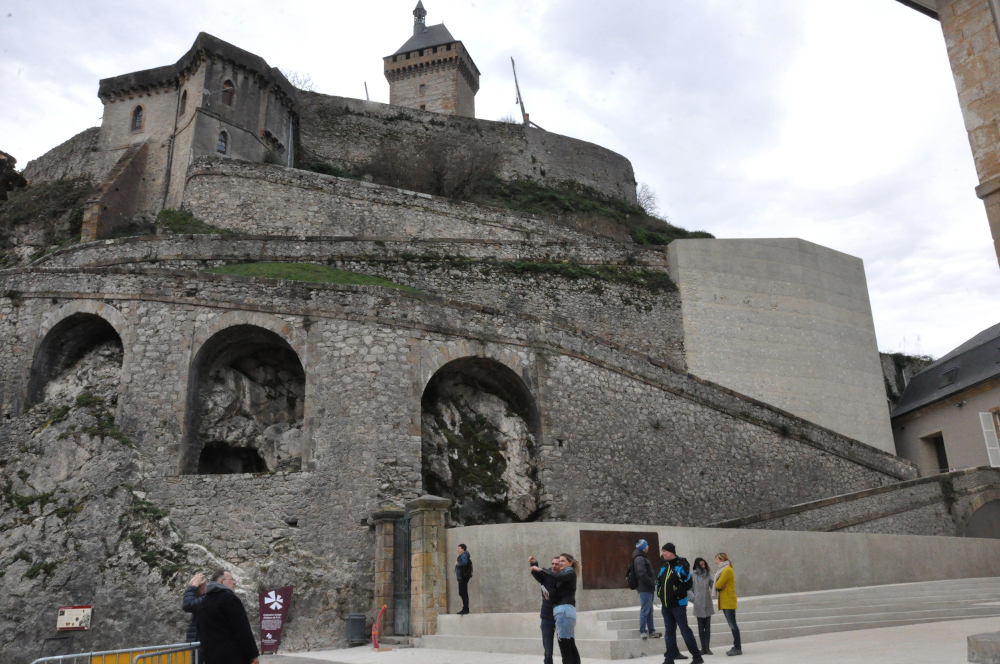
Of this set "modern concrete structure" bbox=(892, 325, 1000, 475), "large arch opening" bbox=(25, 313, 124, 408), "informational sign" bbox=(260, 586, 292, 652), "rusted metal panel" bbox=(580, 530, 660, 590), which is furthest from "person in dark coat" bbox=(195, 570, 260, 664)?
"modern concrete structure" bbox=(892, 325, 1000, 475)

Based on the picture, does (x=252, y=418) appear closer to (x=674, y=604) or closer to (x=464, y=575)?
(x=464, y=575)

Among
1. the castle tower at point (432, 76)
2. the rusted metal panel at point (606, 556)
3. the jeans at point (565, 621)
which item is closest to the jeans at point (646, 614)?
the jeans at point (565, 621)

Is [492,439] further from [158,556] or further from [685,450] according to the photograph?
[158,556]

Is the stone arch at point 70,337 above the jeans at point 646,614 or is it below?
above

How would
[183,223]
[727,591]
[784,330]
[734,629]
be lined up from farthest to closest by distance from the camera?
[784,330]
[183,223]
[727,591]
[734,629]

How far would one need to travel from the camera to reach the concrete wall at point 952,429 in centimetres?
2330

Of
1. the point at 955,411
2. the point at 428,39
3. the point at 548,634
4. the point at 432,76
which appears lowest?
the point at 548,634

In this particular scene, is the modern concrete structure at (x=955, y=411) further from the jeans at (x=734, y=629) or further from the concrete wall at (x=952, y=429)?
the jeans at (x=734, y=629)

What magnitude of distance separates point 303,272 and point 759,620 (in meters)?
11.9

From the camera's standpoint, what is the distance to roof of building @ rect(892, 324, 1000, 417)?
23.9m

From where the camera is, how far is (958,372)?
83.4ft

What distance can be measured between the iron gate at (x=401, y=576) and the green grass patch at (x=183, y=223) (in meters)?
11.8

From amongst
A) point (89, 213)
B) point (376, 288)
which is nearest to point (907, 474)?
point (376, 288)

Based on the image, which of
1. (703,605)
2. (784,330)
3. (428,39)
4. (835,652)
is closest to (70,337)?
(703,605)
